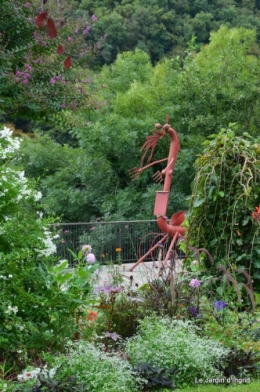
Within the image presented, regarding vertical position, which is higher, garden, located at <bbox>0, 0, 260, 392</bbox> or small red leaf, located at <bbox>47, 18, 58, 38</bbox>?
small red leaf, located at <bbox>47, 18, 58, 38</bbox>

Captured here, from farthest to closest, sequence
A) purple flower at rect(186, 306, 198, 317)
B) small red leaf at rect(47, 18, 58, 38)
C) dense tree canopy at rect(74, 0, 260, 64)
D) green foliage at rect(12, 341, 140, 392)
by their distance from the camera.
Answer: dense tree canopy at rect(74, 0, 260, 64) → purple flower at rect(186, 306, 198, 317) → green foliage at rect(12, 341, 140, 392) → small red leaf at rect(47, 18, 58, 38)

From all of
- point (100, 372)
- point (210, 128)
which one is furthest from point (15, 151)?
point (210, 128)

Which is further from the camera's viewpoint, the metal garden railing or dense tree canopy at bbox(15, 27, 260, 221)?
dense tree canopy at bbox(15, 27, 260, 221)

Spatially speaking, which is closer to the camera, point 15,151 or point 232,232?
point 15,151

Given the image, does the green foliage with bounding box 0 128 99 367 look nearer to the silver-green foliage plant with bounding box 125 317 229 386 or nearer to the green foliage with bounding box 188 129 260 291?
the silver-green foliage plant with bounding box 125 317 229 386

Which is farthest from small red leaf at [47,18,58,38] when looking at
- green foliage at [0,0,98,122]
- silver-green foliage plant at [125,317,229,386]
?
green foliage at [0,0,98,122]

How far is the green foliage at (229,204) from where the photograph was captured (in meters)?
5.64

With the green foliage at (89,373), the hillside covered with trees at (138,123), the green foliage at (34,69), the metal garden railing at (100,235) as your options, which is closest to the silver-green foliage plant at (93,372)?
the green foliage at (89,373)

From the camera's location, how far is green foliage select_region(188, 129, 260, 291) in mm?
5641

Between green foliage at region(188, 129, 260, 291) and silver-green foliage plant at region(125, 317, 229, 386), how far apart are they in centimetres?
165

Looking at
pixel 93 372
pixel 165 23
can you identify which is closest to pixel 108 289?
pixel 93 372

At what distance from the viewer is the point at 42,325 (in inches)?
149

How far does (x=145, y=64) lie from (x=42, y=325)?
64.4 feet

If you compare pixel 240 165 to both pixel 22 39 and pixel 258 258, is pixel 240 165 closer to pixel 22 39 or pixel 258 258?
pixel 258 258
